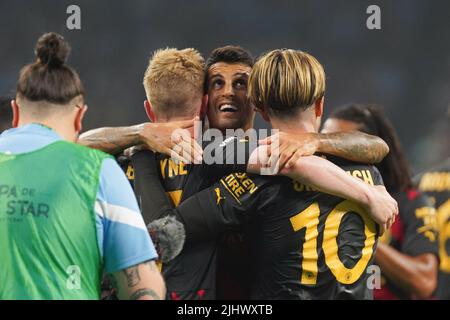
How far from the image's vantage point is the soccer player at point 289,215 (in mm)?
2984

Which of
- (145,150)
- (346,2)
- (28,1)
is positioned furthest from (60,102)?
(346,2)

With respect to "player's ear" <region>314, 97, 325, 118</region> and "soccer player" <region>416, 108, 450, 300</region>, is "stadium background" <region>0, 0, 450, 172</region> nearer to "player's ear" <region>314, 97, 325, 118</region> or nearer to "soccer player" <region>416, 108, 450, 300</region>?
"soccer player" <region>416, 108, 450, 300</region>

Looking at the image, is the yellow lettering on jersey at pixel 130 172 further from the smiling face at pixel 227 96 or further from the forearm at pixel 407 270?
the forearm at pixel 407 270

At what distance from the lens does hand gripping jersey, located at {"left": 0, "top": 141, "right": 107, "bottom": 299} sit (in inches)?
91.7

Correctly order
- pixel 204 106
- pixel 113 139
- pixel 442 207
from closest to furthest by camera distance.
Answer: pixel 113 139
pixel 204 106
pixel 442 207

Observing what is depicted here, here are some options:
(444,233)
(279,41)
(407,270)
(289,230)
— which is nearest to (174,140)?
(289,230)

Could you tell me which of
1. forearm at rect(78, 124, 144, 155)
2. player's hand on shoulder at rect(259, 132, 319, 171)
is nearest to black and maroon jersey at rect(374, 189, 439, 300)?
player's hand on shoulder at rect(259, 132, 319, 171)

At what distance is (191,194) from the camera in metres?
3.12

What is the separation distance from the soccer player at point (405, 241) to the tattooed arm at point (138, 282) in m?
2.24

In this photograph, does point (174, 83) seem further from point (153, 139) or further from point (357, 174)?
point (357, 174)

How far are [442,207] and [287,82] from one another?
2.72m

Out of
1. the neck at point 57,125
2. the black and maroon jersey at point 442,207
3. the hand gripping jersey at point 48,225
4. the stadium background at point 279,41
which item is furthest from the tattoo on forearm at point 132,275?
the stadium background at point 279,41

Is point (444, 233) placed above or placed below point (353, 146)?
below
